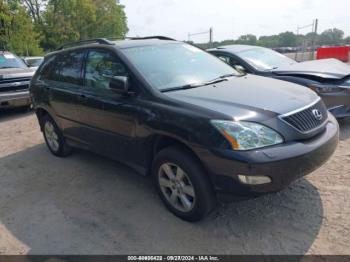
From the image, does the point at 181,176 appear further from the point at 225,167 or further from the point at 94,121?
the point at 94,121

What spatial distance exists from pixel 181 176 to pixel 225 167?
1.81 feet

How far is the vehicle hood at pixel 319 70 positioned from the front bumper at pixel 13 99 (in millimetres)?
6128

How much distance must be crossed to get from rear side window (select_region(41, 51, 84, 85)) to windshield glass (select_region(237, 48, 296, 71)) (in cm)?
324

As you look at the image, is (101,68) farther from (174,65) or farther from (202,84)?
(202,84)

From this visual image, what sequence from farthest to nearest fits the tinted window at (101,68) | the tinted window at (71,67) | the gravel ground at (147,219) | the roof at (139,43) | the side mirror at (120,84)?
the tinted window at (71,67) → the roof at (139,43) → the tinted window at (101,68) → the side mirror at (120,84) → the gravel ground at (147,219)

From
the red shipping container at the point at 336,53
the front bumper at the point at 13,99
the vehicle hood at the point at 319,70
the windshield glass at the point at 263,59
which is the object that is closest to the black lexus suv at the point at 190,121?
the vehicle hood at the point at 319,70

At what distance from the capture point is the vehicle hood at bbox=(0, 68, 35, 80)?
8.18 meters

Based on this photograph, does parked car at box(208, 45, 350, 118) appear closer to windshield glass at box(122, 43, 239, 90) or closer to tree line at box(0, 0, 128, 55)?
windshield glass at box(122, 43, 239, 90)

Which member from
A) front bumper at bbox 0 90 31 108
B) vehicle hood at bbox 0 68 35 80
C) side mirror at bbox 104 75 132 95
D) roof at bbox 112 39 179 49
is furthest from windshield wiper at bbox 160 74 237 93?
vehicle hood at bbox 0 68 35 80

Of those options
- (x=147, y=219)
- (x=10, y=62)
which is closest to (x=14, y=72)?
(x=10, y=62)

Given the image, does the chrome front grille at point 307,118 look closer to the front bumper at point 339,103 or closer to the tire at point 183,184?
the tire at point 183,184

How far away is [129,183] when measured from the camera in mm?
4094

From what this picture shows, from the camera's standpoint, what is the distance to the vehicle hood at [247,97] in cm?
286

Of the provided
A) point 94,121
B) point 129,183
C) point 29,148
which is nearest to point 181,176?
point 129,183
